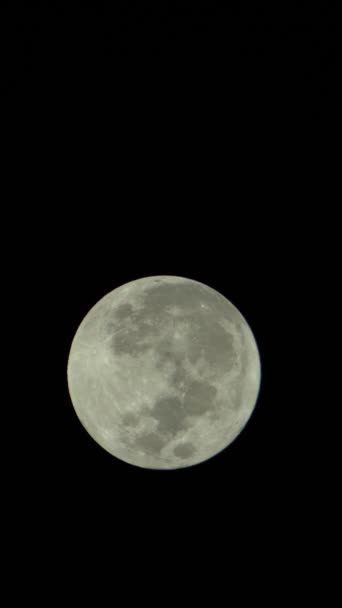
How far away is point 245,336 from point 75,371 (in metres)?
2.42

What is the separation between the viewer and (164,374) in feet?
24.2

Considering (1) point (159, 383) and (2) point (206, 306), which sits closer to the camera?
(1) point (159, 383)

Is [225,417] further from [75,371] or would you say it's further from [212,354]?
[75,371]

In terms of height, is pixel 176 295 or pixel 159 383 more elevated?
pixel 176 295

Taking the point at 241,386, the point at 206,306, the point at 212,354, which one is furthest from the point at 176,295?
the point at 241,386

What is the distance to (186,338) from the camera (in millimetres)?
7539

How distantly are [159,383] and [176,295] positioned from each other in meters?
1.27

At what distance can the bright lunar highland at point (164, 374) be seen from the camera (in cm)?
745

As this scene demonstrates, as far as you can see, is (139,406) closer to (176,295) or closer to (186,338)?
(186,338)

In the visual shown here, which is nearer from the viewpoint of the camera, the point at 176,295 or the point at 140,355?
the point at 140,355

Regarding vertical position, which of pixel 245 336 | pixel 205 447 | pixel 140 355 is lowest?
pixel 205 447

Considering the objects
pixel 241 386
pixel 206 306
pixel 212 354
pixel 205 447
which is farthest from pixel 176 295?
pixel 205 447

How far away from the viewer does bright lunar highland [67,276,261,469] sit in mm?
7453

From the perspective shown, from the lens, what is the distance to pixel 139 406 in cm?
750
